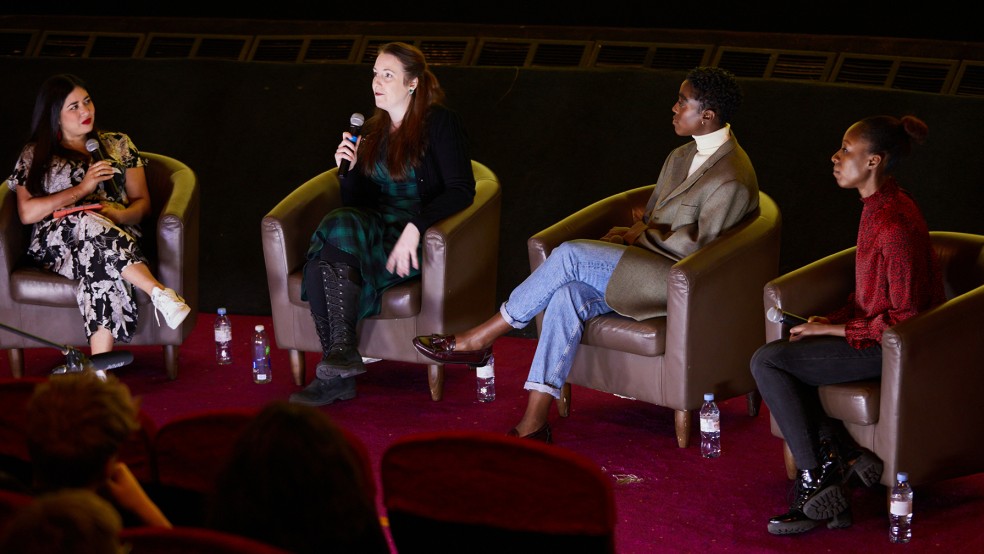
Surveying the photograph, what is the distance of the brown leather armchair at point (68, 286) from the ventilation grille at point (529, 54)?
2010 millimetres

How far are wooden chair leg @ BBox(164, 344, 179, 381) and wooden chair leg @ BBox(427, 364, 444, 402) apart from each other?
1.04 m

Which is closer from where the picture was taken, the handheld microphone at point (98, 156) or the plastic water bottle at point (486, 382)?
the plastic water bottle at point (486, 382)

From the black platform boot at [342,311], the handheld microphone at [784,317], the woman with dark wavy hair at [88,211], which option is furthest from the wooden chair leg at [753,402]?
the woman with dark wavy hair at [88,211]

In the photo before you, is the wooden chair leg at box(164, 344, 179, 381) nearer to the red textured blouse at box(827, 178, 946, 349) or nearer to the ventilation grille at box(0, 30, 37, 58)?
the red textured blouse at box(827, 178, 946, 349)

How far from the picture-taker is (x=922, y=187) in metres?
4.93

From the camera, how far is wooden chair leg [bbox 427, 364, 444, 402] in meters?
4.31

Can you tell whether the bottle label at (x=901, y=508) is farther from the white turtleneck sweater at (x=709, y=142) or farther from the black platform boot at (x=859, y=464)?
the white turtleneck sweater at (x=709, y=142)

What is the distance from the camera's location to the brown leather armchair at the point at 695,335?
147 inches

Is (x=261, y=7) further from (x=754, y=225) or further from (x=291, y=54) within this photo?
(x=754, y=225)

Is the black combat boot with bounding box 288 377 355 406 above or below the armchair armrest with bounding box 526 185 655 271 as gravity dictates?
below

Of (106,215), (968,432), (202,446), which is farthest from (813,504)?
(106,215)

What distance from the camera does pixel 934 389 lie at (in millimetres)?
3139

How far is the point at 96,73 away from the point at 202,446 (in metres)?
4.98

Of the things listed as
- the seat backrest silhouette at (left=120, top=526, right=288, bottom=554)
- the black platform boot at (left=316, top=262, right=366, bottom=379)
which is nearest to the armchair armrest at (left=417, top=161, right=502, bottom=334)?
the black platform boot at (left=316, top=262, right=366, bottom=379)
